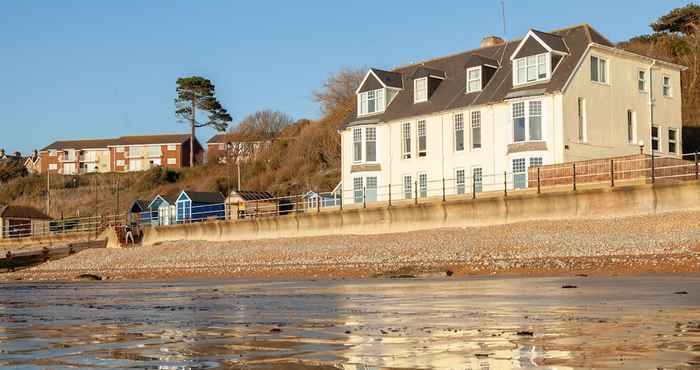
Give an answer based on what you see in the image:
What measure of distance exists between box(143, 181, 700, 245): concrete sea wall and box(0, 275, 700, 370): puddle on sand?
19.4m

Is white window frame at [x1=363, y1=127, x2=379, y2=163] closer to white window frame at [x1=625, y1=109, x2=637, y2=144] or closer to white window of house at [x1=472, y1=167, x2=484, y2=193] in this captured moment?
white window of house at [x1=472, y1=167, x2=484, y2=193]

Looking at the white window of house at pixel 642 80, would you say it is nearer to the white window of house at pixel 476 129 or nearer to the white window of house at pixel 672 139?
the white window of house at pixel 672 139

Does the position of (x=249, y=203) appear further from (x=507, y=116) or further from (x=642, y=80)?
(x=642, y=80)

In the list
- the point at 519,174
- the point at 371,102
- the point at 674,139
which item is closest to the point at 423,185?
the point at 519,174

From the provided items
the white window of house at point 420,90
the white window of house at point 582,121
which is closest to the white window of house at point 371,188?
→ the white window of house at point 420,90

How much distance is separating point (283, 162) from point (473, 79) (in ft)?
133

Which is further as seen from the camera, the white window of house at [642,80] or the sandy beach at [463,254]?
the white window of house at [642,80]

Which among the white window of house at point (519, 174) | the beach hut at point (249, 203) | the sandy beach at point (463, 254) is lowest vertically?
the sandy beach at point (463, 254)

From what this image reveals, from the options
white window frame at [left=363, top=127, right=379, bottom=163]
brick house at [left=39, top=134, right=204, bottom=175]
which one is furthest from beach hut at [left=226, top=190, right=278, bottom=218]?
brick house at [left=39, top=134, right=204, bottom=175]

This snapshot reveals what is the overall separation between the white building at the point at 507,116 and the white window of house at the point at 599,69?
5cm

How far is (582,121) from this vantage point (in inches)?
1800

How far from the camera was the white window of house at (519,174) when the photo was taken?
1777 inches

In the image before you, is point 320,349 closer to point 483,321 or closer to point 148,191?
point 483,321

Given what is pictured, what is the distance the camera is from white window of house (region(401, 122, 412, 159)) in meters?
52.9
